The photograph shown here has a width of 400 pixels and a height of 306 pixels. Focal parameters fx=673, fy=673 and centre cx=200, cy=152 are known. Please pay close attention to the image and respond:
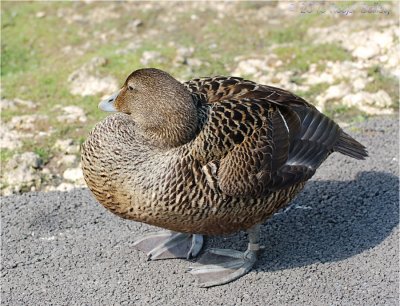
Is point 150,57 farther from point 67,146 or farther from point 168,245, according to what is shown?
point 168,245

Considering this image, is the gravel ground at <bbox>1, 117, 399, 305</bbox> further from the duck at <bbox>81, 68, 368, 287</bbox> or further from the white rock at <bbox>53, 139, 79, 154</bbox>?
the white rock at <bbox>53, 139, 79, 154</bbox>

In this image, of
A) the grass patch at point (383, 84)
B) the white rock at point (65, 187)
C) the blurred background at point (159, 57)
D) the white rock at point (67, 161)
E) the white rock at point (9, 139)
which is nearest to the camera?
the white rock at point (65, 187)

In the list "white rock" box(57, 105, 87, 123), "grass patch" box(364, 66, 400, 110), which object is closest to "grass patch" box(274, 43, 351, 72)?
"grass patch" box(364, 66, 400, 110)

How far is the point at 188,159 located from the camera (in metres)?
4.49

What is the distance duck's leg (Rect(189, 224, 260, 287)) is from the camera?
4945mm

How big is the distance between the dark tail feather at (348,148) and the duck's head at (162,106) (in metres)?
1.36

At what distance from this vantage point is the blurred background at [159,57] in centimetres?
696

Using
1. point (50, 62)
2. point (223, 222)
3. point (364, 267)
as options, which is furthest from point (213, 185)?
point (50, 62)

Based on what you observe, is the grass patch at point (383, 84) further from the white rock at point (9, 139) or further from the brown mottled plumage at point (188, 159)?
the white rock at point (9, 139)

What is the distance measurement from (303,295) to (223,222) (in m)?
0.77

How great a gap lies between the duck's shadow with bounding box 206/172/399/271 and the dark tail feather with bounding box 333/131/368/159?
0.56 meters

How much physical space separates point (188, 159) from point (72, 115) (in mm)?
3168

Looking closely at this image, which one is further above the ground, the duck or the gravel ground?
the duck

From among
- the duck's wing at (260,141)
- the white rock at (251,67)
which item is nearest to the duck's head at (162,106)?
the duck's wing at (260,141)
